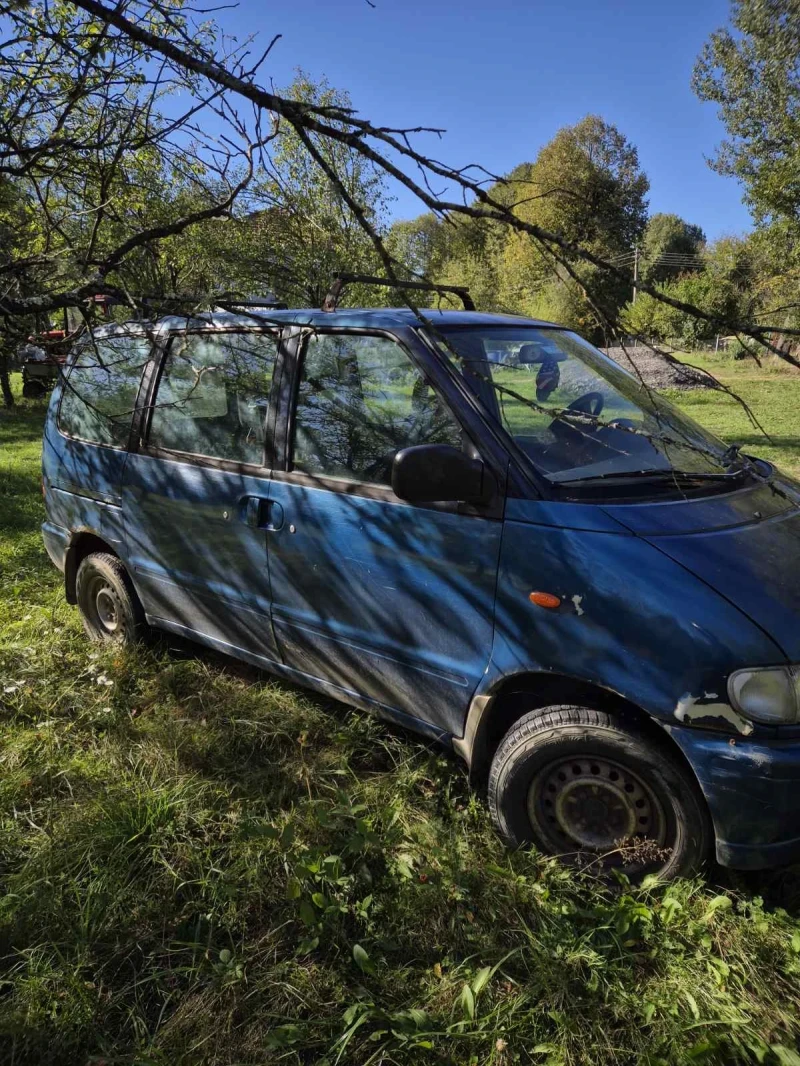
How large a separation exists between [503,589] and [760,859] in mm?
1077

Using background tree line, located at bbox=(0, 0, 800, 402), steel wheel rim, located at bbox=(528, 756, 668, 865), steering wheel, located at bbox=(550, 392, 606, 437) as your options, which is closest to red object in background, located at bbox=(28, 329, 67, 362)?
background tree line, located at bbox=(0, 0, 800, 402)

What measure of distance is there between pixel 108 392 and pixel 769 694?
3.51 meters

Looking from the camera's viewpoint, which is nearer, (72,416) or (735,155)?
(72,416)

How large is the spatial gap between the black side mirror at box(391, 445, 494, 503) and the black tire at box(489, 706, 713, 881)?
0.78 m

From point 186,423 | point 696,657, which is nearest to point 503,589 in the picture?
point 696,657

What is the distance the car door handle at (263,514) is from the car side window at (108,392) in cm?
102

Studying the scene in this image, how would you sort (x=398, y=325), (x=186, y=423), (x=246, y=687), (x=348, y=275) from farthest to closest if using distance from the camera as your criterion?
(x=246, y=687)
(x=186, y=423)
(x=348, y=275)
(x=398, y=325)

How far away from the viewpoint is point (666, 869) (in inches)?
85.6

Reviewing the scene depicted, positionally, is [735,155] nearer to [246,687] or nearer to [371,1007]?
[246,687]

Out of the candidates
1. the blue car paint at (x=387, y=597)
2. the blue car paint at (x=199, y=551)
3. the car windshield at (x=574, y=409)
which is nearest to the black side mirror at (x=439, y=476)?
the blue car paint at (x=387, y=597)

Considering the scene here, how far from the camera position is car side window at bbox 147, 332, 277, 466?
121 inches

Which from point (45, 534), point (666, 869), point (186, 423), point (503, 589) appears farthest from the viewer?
point (45, 534)

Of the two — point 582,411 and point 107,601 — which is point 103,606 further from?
point 582,411

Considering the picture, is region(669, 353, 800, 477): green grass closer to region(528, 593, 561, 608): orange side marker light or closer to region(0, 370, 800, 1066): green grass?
region(528, 593, 561, 608): orange side marker light
